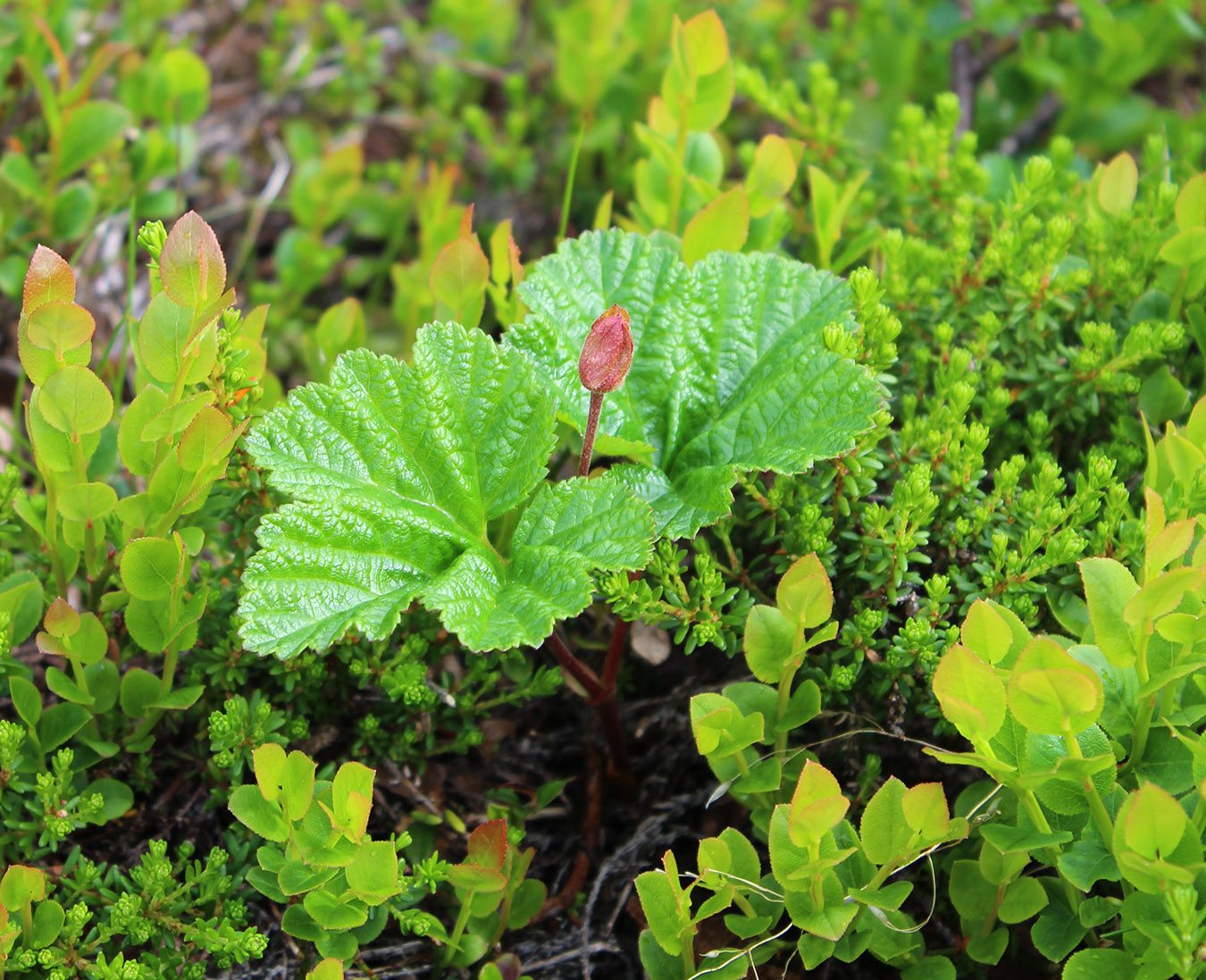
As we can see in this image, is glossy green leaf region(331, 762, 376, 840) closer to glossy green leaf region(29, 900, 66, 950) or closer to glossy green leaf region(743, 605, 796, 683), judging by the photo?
glossy green leaf region(29, 900, 66, 950)

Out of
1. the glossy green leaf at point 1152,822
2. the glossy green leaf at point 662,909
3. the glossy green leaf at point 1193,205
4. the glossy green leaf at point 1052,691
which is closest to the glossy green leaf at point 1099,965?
the glossy green leaf at point 1152,822

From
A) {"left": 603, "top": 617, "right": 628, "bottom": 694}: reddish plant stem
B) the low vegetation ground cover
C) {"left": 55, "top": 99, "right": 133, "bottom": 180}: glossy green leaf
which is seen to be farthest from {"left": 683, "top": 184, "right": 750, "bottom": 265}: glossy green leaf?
{"left": 55, "top": 99, "right": 133, "bottom": 180}: glossy green leaf

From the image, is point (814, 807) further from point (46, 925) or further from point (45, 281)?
point (45, 281)

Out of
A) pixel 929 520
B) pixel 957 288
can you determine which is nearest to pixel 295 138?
pixel 957 288

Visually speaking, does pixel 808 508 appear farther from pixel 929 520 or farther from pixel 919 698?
pixel 919 698

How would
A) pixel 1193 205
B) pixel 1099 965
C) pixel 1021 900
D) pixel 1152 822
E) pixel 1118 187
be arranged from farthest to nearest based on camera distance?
pixel 1118 187
pixel 1193 205
pixel 1021 900
pixel 1099 965
pixel 1152 822

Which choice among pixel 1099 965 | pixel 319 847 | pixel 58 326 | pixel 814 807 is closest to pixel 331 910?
pixel 319 847
